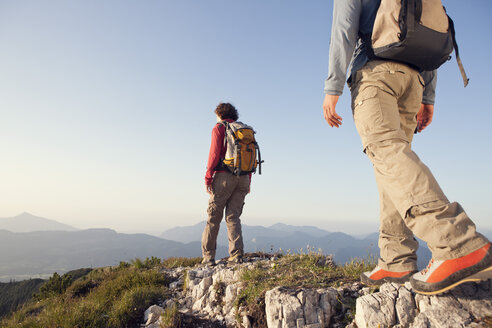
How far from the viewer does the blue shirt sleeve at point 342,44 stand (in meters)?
2.56

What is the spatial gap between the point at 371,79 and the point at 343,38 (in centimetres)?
50

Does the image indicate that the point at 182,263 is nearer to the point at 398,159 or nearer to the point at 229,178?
the point at 229,178

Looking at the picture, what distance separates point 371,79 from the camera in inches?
97.3

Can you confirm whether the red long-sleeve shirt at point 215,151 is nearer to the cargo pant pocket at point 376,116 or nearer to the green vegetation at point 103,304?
the green vegetation at point 103,304

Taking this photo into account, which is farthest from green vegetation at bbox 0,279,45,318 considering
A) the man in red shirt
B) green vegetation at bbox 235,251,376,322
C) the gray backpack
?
the gray backpack

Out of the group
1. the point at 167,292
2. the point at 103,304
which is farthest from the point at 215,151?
the point at 103,304

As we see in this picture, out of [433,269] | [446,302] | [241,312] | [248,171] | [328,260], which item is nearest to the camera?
[433,269]

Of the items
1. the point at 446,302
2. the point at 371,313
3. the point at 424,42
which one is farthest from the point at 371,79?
the point at 371,313

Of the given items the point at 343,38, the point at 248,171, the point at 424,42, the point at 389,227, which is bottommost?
the point at 389,227

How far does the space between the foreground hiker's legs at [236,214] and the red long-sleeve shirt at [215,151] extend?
65 centimetres

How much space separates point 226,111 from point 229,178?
5.36 feet

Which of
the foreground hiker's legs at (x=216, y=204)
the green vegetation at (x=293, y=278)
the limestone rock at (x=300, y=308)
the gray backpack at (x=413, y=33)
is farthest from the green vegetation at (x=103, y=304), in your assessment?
the gray backpack at (x=413, y=33)

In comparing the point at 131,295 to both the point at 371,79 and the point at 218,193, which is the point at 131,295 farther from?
the point at 371,79

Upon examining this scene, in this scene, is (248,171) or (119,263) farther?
(119,263)
